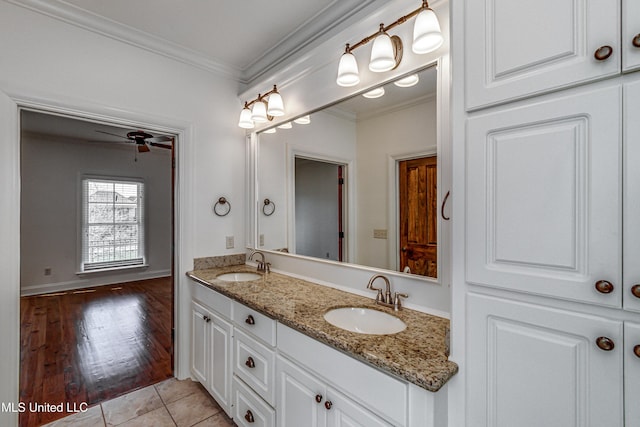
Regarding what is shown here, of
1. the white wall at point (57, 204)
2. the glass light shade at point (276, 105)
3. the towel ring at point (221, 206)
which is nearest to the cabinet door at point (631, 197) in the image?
the glass light shade at point (276, 105)

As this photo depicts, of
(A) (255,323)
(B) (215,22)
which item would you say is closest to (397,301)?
(A) (255,323)

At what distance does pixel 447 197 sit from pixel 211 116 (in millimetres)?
2111

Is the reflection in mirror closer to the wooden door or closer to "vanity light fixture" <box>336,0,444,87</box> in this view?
the wooden door

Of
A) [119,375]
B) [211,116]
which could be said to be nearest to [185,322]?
[119,375]

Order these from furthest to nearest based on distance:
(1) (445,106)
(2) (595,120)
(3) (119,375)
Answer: (3) (119,375) < (1) (445,106) < (2) (595,120)

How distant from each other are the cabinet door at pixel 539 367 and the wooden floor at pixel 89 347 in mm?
2511

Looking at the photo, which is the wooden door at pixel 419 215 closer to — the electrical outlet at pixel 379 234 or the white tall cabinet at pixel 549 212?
the electrical outlet at pixel 379 234

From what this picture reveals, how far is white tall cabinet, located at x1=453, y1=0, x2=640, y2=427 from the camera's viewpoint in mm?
690

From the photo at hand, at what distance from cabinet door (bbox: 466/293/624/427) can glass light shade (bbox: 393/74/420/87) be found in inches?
42.9

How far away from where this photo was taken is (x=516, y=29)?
83 cm

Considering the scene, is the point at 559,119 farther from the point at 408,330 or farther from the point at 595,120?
the point at 408,330

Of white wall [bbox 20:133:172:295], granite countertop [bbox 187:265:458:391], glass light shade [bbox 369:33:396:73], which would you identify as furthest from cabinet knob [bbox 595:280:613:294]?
white wall [bbox 20:133:172:295]

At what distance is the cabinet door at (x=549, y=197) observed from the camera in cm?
71

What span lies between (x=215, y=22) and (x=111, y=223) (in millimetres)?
5115
